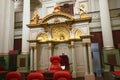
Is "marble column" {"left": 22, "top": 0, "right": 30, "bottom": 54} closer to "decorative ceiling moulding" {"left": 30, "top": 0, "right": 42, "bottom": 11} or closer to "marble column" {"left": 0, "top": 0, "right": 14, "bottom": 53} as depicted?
"marble column" {"left": 0, "top": 0, "right": 14, "bottom": 53}

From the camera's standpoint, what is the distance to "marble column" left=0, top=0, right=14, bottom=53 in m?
10.3

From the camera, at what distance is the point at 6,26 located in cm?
1065

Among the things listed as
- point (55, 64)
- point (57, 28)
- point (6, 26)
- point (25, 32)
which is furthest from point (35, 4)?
point (55, 64)

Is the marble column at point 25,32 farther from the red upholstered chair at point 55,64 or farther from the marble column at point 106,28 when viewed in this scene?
the marble column at point 106,28

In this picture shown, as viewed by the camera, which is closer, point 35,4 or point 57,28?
point 57,28

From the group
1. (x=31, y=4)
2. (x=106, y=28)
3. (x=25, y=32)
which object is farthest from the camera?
(x=31, y=4)

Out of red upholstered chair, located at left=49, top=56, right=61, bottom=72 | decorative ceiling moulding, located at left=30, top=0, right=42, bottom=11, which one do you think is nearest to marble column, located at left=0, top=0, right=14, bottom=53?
decorative ceiling moulding, located at left=30, top=0, right=42, bottom=11

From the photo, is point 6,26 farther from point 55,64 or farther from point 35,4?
point 55,64

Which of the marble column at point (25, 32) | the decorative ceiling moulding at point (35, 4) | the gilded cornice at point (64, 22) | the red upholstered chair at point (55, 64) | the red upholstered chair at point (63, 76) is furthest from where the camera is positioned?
the decorative ceiling moulding at point (35, 4)

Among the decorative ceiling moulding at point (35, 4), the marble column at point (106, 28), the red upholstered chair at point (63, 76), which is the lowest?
the red upholstered chair at point (63, 76)

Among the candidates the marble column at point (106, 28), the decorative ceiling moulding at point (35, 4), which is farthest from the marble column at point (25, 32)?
the marble column at point (106, 28)

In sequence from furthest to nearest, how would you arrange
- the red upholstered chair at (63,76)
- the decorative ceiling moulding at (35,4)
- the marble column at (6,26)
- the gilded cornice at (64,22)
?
the decorative ceiling moulding at (35,4), the marble column at (6,26), the gilded cornice at (64,22), the red upholstered chair at (63,76)

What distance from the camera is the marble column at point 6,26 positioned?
33.8 ft

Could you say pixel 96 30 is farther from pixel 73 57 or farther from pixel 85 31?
pixel 73 57
